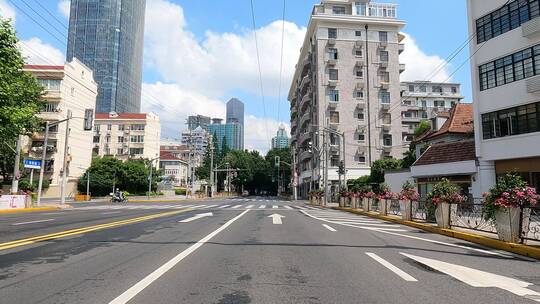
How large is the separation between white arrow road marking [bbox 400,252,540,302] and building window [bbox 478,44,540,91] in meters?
22.3

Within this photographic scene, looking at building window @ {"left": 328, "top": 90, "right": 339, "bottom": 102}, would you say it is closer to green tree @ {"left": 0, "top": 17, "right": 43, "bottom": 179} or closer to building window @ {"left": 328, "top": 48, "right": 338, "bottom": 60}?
building window @ {"left": 328, "top": 48, "right": 338, "bottom": 60}

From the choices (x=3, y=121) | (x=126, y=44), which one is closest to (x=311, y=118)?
(x=126, y=44)

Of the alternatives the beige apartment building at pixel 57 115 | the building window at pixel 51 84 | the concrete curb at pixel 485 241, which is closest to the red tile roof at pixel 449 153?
the concrete curb at pixel 485 241

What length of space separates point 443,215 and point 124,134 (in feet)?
284

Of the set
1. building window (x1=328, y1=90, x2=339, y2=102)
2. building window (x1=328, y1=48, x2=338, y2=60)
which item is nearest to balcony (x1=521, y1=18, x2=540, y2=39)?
building window (x1=328, y1=90, x2=339, y2=102)

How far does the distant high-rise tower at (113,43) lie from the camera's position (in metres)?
26.8

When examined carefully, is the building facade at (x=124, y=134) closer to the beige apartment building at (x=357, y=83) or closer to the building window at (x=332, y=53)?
the beige apartment building at (x=357, y=83)

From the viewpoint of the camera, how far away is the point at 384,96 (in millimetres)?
66500

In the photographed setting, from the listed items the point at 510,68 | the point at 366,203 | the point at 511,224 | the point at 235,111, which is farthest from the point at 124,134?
the point at 511,224

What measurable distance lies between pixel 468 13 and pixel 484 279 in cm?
2859

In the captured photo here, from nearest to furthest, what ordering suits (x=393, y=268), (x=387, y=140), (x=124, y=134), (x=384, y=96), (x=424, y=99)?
(x=393, y=268) < (x=387, y=140) < (x=384, y=96) < (x=424, y=99) < (x=124, y=134)

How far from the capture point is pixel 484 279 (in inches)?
266

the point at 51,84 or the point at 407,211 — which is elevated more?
the point at 51,84

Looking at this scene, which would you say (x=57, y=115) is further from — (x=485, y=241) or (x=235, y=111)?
(x=485, y=241)
